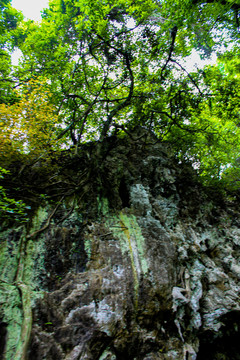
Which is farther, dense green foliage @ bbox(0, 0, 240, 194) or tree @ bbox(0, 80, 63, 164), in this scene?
dense green foliage @ bbox(0, 0, 240, 194)

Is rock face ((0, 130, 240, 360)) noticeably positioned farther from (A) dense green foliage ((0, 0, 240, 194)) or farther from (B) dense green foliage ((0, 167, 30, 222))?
(A) dense green foliage ((0, 0, 240, 194))

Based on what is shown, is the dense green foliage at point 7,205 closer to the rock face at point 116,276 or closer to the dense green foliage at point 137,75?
the rock face at point 116,276

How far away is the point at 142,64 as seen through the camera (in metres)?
8.65

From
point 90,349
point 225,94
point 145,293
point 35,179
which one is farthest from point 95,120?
point 90,349

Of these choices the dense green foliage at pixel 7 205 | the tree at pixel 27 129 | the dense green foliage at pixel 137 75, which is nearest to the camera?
the dense green foliage at pixel 7 205

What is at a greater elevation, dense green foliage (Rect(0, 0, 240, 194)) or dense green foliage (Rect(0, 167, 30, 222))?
dense green foliage (Rect(0, 0, 240, 194))

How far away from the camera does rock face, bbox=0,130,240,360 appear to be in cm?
392

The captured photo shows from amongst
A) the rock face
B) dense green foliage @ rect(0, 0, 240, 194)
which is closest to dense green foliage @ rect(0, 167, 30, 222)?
the rock face

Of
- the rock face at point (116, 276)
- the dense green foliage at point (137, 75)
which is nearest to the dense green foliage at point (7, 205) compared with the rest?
the rock face at point (116, 276)

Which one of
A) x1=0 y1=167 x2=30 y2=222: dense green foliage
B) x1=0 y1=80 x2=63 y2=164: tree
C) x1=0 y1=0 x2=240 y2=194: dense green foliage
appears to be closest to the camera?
x1=0 y1=167 x2=30 y2=222: dense green foliage

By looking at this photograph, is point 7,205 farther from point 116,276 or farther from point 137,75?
point 137,75

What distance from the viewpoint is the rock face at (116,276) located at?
3920mm

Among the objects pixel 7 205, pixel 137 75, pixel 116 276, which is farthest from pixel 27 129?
pixel 137 75

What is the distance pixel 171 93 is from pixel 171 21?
3.01 meters
